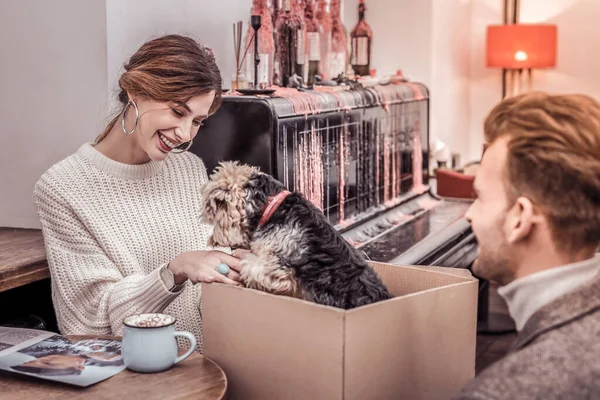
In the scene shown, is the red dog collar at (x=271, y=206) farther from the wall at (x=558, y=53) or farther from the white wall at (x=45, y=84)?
the wall at (x=558, y=53)

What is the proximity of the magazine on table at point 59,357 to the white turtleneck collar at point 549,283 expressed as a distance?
76 cm

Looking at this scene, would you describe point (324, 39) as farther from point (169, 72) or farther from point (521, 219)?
point (521, 219)

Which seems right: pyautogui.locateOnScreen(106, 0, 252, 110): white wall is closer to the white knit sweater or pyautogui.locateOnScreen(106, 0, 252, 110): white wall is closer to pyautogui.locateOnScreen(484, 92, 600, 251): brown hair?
the white knit sweater

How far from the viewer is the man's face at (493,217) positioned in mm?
1251

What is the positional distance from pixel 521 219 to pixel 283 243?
638 millimetres

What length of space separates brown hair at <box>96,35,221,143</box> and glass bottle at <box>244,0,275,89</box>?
84 centimetres

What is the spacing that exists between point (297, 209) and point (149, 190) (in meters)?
0.65

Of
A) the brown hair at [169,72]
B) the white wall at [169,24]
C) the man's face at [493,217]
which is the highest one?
the white wall at [169,24]

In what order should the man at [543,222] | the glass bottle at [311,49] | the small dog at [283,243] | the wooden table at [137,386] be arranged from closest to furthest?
the man at [543,222], the wooden table at [137,386], the small dog at [283,243], the glass bottle at [311,49]

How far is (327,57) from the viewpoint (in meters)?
3.58

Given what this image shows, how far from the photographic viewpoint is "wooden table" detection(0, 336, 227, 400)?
56.5 inches

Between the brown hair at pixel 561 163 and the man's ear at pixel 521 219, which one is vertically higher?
the brown hair at pixel 561 163

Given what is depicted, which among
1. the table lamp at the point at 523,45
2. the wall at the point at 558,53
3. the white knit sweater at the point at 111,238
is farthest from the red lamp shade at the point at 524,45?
the white knit sweater at the point at 111,238

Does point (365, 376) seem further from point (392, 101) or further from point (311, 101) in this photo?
point (392, 101)
